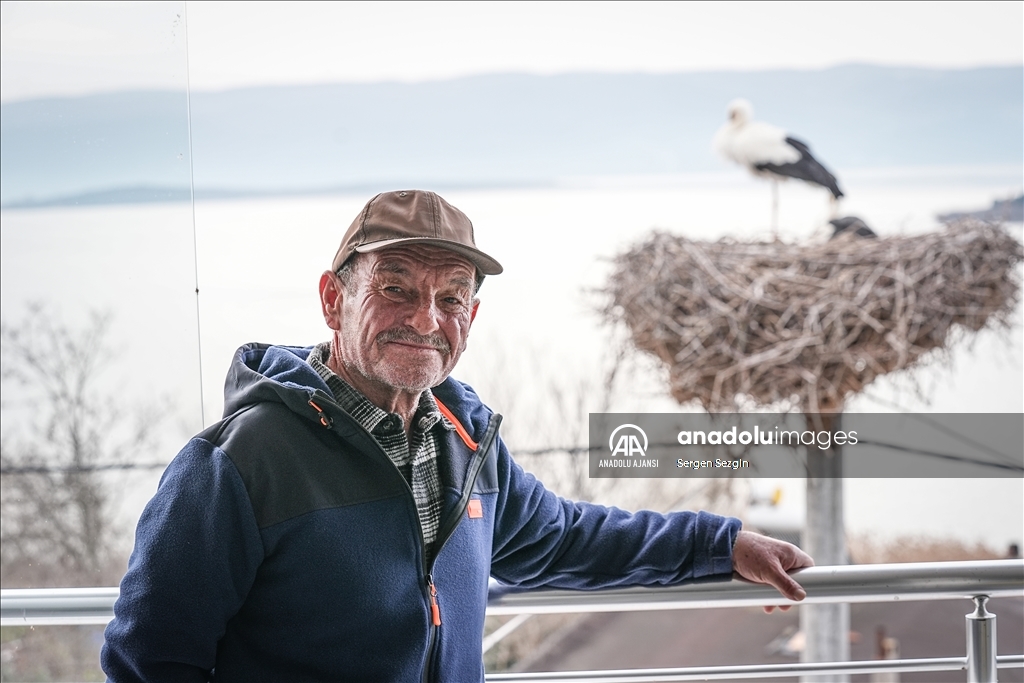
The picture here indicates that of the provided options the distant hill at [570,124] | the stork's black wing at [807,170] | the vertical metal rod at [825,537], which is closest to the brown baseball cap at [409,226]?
the distant hill at [570,124]

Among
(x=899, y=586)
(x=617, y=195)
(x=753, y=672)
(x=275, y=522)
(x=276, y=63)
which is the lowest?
(x=753, y=672)

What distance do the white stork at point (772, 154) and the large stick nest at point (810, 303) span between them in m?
0.37

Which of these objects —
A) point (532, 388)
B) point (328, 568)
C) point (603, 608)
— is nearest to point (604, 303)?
point (532, 388)

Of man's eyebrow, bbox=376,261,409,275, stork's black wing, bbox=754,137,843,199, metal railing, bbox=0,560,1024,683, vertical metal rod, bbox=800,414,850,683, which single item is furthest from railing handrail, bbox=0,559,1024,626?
Answer: vertical metal rod, bbox=800,414,850,683

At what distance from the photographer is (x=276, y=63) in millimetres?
2844

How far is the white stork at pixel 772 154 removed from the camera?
3035mm

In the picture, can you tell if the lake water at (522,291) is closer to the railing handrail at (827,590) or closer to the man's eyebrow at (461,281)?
the man's eyebrow at (461,281)

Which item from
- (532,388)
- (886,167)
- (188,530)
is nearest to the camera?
(188,530)

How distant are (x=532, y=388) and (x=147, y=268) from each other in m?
2.54

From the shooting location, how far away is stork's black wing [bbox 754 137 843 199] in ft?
9.91

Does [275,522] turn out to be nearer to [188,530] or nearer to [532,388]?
[188,530]

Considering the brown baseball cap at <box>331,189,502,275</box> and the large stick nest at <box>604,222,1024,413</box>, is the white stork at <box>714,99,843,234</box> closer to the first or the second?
the large stick nest at <box>604,222,1024,413</box>

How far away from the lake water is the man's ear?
0.31 metres

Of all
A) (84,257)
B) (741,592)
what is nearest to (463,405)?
(741,592)
